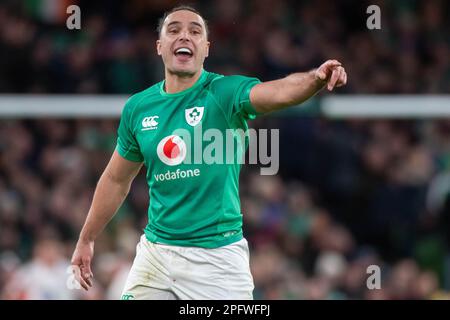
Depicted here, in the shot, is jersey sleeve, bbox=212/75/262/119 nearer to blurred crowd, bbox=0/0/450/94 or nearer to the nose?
the nose

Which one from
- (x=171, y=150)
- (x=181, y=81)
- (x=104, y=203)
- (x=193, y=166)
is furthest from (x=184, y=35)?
(x=104, y=203)

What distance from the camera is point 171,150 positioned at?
615 centimetres

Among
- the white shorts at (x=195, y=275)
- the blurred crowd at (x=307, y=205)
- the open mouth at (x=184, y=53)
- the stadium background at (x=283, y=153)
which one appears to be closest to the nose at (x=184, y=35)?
the open mouth at (x=184, y=53)

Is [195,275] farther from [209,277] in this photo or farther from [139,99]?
[139,99]

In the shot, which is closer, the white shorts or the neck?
the white shorts

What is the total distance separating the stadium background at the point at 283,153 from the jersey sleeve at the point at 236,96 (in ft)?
16.3

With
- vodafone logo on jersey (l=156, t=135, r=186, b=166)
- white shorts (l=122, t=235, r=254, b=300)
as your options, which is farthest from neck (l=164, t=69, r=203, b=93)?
white shorts (l=122, t=235, r=254, b=300)

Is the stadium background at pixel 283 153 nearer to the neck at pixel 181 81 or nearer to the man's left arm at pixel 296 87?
the neck at pixel 181 81

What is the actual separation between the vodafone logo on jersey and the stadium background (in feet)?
15.6

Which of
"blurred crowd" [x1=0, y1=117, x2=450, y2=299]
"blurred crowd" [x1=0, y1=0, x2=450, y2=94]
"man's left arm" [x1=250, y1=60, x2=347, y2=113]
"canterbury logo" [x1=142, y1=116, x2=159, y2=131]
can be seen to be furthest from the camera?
"blurred crowd" [x1=0, y1=0, x2=450, y2=94]

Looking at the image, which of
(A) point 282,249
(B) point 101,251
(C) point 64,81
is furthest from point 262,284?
(C) point 64,81

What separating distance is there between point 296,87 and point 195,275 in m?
1.24

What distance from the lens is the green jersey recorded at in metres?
6.05
